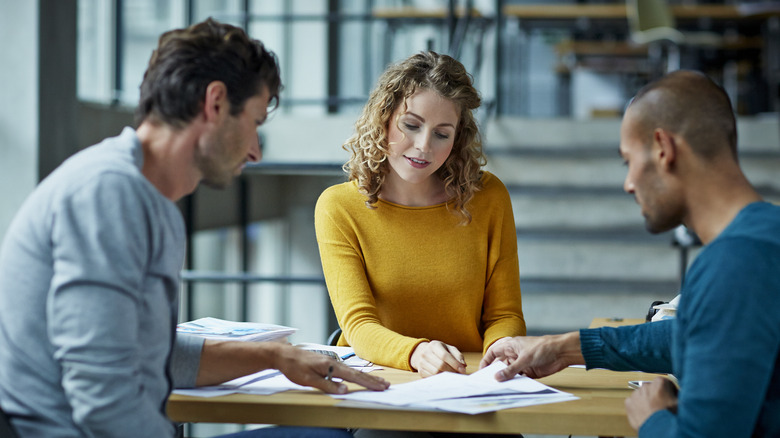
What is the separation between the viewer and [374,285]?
186 centimetres

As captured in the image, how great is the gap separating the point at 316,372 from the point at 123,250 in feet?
1.43

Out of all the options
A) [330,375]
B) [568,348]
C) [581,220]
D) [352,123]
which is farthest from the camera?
[352,123]

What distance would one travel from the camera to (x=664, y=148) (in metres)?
1.11

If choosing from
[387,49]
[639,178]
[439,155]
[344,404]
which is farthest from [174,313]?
[387,49]

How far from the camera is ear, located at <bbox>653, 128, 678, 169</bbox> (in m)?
1.11

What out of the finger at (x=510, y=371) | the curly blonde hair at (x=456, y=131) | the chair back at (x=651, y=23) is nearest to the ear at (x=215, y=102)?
the finger at (x=510, y=371)

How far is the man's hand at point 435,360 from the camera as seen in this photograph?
1.47 meters

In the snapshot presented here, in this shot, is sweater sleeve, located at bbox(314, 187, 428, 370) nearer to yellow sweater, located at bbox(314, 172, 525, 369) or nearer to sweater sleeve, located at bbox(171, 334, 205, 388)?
yellow sweater, located at bbox(314, 172, 525, 369)

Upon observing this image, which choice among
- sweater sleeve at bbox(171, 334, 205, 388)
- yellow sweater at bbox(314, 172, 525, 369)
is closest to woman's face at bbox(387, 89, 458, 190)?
yellow sweater at bbox(314, 172, 525, 369)

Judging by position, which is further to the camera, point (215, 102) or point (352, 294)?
point (352, 294)

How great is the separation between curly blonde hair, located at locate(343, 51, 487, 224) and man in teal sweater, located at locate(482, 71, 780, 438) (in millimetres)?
756

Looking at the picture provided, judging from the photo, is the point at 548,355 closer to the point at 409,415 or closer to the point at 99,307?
the point at 409,415

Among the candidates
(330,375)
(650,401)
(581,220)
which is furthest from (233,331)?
(581,220)

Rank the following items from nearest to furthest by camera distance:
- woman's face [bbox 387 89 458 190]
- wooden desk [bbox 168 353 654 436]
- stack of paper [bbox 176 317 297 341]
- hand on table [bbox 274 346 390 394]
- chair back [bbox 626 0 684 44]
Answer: wooden desk [bbox 168 353 654 436], hand on table [bbox 274 346 390 394], stack of paper [bbox 176 317 297 341], woman's face [bbox 387 89 458 190], chair back [bbox 626 0 684 44]
